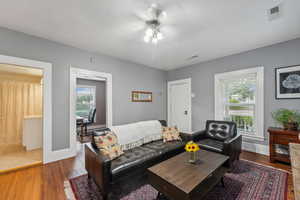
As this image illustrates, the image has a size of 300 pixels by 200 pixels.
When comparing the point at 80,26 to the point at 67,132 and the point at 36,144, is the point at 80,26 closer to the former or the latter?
the point at 67,132

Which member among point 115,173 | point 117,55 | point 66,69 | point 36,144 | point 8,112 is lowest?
point 36,144

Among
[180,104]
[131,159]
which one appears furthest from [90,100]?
[131,159]

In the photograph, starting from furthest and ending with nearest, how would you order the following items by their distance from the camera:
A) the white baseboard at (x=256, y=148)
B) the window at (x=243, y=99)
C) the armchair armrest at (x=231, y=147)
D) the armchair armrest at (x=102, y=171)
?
1. the window at (x=243, y=99)
2. the white baseboard at (x=256, y=148)
3. the armchair armrest at (x=231, y=147)
4. the armchair armrest at (x=102, y=171)

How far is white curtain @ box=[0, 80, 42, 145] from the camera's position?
3.89 meters

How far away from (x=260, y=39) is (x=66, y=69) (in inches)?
171

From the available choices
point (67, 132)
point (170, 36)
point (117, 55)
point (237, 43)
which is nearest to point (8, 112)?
point (67, 132)

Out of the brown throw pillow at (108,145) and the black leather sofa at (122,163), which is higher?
the brown throw pillow at (108,145)

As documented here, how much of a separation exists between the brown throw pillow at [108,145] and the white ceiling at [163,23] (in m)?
1.93

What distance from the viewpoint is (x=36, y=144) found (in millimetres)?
3580

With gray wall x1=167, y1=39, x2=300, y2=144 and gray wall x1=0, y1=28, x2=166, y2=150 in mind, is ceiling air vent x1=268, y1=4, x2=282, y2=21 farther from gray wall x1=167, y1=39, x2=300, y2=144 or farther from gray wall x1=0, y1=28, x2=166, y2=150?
gray wall x1=0, y1=28, x2=166, y2=150

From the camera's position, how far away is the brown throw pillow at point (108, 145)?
201 cm

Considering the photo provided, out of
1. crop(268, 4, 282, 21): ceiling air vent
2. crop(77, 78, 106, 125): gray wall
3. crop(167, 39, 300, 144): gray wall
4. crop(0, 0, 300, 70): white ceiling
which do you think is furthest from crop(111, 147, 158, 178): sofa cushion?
crop(77, 78, 106, 125): gray wall

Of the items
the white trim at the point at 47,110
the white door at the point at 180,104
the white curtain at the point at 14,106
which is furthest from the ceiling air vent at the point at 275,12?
the white curtain at the point at 14,106

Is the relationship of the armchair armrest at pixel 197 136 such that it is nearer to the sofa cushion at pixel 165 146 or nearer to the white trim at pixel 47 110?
the sofa cushion at pixel 165 146
